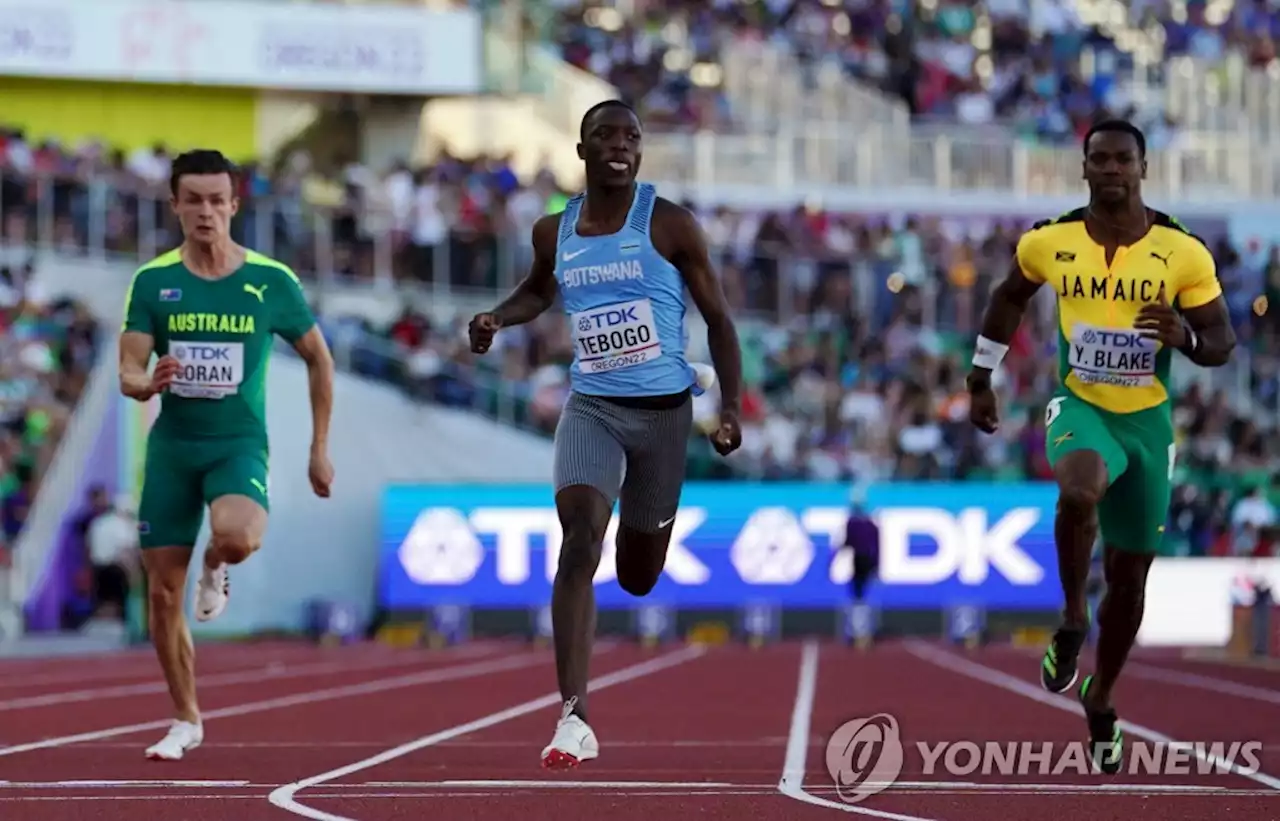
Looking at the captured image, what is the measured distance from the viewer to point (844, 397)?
29406 millimetres

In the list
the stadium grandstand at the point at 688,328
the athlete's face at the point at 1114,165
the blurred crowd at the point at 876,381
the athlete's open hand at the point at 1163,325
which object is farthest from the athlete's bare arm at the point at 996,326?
the blurred crowd at the point at 876,381

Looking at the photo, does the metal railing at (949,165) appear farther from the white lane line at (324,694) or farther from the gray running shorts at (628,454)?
the gray running shorts at (628,454)

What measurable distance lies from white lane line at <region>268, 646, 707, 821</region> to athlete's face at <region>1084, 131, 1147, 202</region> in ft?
11.5

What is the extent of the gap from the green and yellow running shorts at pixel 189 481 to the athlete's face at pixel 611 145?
2.12 meters

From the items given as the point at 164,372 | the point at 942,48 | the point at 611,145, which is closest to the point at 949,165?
the point at 942,48

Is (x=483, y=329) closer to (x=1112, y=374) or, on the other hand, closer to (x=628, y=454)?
(x=628, y=454)

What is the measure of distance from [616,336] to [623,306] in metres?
0.12

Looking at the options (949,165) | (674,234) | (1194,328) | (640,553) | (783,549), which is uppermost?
(949,165)

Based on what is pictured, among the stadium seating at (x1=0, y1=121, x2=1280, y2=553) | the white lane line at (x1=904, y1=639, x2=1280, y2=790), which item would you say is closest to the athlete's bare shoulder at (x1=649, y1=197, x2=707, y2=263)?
the white lane line at (x1=904, y1=639, x2=1280, y2=790)

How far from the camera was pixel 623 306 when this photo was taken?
945 cm

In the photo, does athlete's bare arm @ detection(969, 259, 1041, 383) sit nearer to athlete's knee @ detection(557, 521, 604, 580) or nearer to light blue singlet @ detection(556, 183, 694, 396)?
light blue singlet @ detection(556, 183, 694, 396)

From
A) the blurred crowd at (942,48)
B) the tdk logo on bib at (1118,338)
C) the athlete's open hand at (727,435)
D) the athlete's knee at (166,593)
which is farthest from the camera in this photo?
the blurred crowd at (942,48)

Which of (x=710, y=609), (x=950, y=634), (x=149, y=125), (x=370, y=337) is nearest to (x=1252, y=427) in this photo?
(x=950, y=634)

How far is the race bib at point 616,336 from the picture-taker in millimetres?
9461
